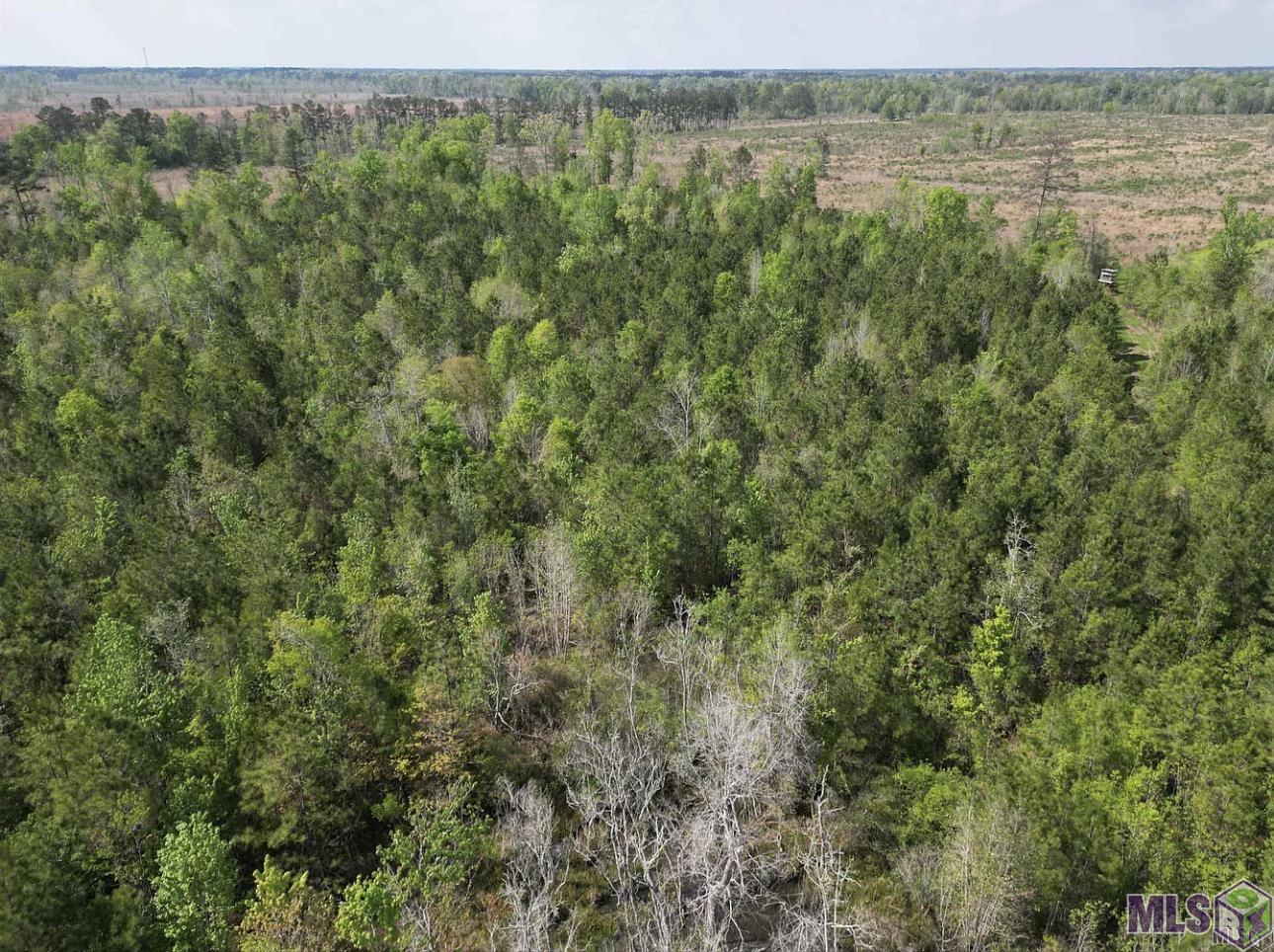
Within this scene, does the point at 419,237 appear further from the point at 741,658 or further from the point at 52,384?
the point at 741,658

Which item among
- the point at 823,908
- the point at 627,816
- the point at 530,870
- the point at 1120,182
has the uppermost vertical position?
the point at 1120,182

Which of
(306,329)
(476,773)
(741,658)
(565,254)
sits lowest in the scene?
(476,773)

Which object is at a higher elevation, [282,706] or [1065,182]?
[1065,182]

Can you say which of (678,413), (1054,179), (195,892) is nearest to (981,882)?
(195,892)

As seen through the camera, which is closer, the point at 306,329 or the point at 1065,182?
the point at 306,329

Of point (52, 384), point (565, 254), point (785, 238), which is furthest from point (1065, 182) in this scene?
point (52, 384)

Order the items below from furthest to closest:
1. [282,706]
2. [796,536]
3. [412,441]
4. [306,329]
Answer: [306,329]
[412,441]
[796,536]
[282,706]

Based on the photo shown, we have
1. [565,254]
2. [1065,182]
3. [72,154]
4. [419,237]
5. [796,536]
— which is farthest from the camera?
[1065,182]

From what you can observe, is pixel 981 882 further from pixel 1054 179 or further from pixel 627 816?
pixel 1054 179
